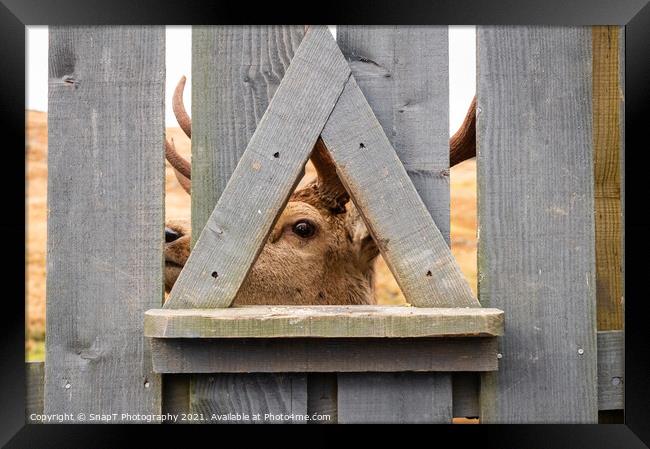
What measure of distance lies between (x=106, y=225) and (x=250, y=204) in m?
0.50

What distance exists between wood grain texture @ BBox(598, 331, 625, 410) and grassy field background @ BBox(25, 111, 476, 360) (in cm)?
439

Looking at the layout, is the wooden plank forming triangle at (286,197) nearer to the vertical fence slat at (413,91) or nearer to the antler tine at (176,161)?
the vertical fence slat at (413,91)

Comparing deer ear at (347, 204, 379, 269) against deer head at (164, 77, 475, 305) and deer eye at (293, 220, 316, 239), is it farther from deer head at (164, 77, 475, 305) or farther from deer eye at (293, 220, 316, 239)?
deer eye at (293, 220, 316, 239)

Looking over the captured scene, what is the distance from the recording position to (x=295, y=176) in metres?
2.00

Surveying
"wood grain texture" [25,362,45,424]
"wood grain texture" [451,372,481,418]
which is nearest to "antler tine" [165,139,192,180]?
"wood grain texture" [25,362,45,424]

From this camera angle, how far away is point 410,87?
2121mm

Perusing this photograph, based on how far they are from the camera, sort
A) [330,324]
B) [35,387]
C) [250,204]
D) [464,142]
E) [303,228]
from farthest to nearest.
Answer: [303,228] → [464,142] → [35,387] → [250,204] → [330,324]

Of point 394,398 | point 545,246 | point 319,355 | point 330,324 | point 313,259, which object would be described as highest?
point 545,246

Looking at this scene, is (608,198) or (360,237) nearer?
(608,198)

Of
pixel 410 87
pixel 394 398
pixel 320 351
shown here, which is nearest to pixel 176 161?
pixel 410 87

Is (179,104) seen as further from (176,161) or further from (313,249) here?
(313,249)

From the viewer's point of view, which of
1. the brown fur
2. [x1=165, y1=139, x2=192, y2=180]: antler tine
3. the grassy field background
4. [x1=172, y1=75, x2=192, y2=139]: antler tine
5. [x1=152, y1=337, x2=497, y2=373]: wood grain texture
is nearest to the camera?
[x1=152, y1=337, x2=497, y2=373]: wood grain texture

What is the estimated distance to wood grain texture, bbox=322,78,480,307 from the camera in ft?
6.58

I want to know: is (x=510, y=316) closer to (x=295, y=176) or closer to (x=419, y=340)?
(x=419, y=340)
